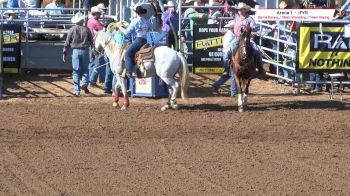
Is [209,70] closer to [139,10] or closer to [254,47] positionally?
[254,47]

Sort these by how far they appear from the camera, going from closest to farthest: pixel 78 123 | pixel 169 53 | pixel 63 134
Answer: pixel 63 134 < pixel 78 123 < pixel 169 53

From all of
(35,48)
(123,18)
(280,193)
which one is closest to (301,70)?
(123,18)

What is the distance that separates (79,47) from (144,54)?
9.13ft

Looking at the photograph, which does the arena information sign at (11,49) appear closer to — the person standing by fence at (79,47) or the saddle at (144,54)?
the person standing by fence at (79,47)

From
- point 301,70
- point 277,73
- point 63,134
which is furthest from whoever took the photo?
point 277,73

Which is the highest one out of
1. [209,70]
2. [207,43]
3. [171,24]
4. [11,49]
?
[171,24]

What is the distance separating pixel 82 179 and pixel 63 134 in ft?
13.1

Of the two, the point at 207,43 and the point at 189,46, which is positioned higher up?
the point at 207,43

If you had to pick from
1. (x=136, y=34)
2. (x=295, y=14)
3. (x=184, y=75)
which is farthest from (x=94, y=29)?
(x=295, y=14)

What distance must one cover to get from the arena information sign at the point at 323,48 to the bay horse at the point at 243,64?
1.90 m

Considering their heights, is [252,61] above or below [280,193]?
above

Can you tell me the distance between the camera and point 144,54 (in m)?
18.5

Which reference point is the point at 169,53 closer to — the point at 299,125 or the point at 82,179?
the point at 299,125

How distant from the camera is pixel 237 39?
19.2 meters
